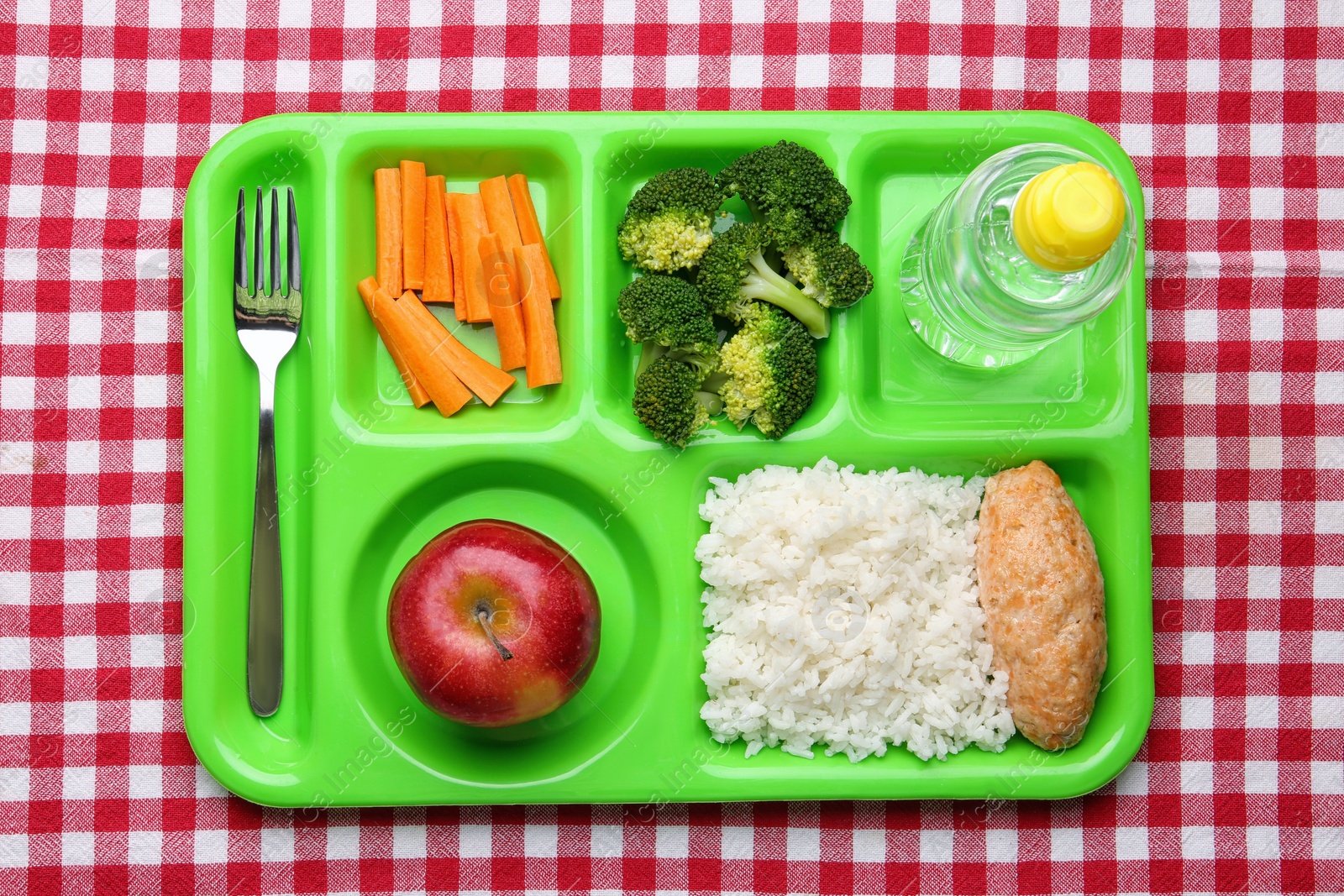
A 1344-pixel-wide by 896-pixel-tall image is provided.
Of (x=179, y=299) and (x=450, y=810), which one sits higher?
(x=179, y=299)

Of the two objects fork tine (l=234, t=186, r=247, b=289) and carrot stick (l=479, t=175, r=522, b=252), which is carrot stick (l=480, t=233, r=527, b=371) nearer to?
carrot stick (l=479, t=175, r=522, b=252)

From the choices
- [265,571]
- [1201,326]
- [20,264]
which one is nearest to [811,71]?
[1201,326]

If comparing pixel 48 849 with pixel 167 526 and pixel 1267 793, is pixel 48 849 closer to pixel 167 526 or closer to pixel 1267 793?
pixel 167 526

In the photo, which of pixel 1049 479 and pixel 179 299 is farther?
pixel 179 299

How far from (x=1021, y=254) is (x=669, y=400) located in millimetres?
724

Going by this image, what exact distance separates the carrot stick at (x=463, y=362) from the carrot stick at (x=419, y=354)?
0.01 meters

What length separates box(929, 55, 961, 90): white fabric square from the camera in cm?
218

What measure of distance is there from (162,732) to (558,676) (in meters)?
1.00

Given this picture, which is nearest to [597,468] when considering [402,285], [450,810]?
[402,285]

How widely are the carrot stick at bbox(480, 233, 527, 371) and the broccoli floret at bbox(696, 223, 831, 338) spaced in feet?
1.32

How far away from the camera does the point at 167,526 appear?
7.04 feet

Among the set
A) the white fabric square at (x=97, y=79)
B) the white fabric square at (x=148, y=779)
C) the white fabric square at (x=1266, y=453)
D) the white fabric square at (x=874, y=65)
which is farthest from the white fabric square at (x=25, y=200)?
the white fabric square at (x=1266, y=453)

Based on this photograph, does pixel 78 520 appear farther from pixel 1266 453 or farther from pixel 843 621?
pixel 1266 453

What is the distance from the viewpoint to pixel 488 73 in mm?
2172
